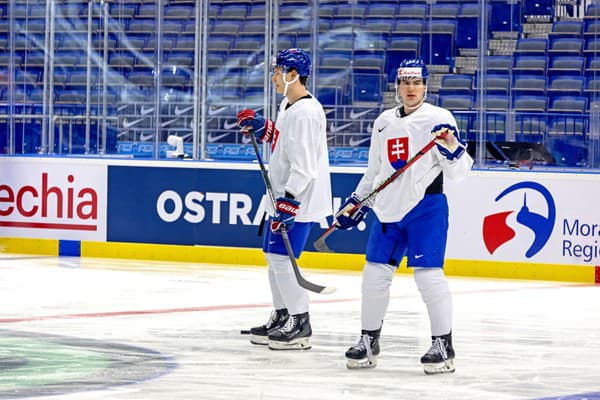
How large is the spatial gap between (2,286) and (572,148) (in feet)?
14.5

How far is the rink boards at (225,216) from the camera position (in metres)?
9.87

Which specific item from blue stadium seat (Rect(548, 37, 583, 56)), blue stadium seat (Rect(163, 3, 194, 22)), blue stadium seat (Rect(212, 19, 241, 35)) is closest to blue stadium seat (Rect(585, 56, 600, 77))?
blue stadium seat (Rect(548, 37, 583, 56))

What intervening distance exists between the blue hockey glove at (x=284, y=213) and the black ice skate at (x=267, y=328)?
0.66 metres

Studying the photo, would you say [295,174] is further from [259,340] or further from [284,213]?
[259,340]

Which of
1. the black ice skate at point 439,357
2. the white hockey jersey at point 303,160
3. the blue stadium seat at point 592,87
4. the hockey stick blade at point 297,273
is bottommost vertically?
the black ice skate at point 439,357

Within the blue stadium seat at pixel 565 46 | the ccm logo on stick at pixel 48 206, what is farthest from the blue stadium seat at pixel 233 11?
the blue stadium seat at pixel 565 46

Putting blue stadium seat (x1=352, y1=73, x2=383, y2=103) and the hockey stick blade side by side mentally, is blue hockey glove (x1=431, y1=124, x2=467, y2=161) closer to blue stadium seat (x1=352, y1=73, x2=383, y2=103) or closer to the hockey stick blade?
the hockey stick blade

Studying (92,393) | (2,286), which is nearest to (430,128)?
(92,393)

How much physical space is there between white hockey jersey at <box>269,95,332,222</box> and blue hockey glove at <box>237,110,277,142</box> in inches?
9.2

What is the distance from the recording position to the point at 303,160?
19.8ft

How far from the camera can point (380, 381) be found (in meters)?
5.34

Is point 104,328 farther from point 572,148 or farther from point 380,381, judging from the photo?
point 572,148

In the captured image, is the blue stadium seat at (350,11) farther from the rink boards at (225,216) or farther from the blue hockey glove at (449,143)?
the blue hockey glove at (449,143)

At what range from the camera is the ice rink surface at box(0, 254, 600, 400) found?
5.14 metres
